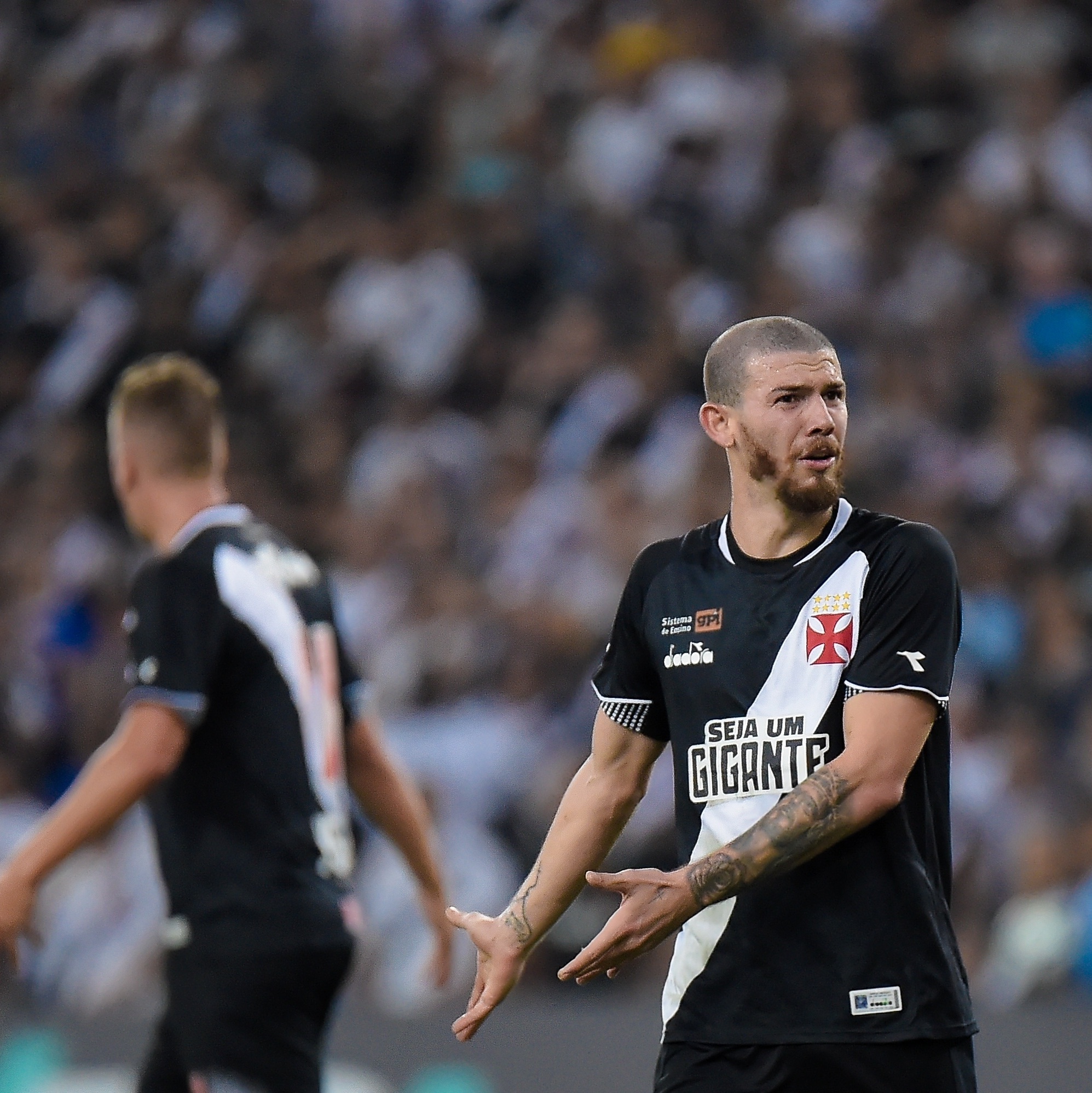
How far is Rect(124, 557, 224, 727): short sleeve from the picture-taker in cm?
495

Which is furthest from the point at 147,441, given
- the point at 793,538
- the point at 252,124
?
the point at 252,124

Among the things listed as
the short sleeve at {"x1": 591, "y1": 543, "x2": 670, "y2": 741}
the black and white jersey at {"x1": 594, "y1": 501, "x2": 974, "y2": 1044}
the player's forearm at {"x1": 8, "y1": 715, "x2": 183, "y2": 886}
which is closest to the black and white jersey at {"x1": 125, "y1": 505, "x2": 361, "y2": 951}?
the player's forearm at {"x1": 8, "y1": 715, "x2": 183, "y2": 886}

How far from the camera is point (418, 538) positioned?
1081cm

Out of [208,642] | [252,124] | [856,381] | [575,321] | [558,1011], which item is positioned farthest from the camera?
[252,124]

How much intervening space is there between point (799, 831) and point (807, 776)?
0.19 metres

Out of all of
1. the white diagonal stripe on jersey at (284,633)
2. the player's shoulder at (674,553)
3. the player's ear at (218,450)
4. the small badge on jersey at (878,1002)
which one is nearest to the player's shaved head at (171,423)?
the player's ear at (218,450)

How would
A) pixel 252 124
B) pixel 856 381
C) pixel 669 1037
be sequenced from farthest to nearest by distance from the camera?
1. pixel 252 124
2. pixel 856 381
3. pixel 669 1037

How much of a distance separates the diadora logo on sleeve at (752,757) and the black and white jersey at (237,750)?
1380 mm

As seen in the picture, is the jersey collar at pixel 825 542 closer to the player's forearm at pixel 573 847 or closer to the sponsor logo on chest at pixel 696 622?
the sponsor logo on chest at pixel 696 622

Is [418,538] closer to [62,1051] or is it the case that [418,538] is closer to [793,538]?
[62,1051]

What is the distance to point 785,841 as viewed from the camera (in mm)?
3803

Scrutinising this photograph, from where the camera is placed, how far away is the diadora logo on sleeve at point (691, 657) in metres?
4.15

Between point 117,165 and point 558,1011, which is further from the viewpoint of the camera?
point 117,165

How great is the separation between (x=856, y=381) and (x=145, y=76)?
6614mm
